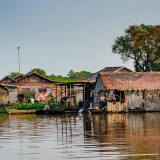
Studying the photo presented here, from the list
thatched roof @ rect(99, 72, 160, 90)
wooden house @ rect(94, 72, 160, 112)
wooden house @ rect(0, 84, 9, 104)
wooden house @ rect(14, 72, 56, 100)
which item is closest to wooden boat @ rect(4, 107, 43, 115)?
wooden house @ rect(94, 72, 160, 112)

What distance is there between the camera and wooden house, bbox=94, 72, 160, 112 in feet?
114

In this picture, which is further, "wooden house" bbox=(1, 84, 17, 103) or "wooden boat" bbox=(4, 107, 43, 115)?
"wooden house" bbox=(1, 84, 17, 103)

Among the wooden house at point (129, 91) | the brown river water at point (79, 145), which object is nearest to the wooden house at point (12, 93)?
the wooden house at point (129, 91)

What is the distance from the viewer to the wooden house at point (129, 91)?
34.6 m

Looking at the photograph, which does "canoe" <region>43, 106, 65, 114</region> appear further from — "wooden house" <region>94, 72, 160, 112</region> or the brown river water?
the brown river water

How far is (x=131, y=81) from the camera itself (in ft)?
116

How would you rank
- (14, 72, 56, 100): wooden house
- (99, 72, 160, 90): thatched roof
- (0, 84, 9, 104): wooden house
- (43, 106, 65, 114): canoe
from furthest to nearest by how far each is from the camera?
(14, 72, 56, 100): wooden house < (0, 84, 9, 104): wooden house < (43, 106, 65, 114): canoe < (99, 72, 160, 90): thatched roof

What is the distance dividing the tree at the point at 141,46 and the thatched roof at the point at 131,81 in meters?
16.3

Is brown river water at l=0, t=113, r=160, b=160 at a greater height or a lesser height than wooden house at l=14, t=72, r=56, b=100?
lesser

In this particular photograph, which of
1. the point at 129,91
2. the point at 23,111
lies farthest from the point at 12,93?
the point at 129,91

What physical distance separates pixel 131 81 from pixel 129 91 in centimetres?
78

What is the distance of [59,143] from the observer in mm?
15469

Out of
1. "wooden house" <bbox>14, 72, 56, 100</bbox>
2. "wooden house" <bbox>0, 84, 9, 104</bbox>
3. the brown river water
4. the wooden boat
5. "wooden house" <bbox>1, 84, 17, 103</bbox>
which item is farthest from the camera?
"wooden house" <bbox>14, 72, 56, 100</bbox>

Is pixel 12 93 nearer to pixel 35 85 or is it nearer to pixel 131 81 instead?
pixel 35 85
